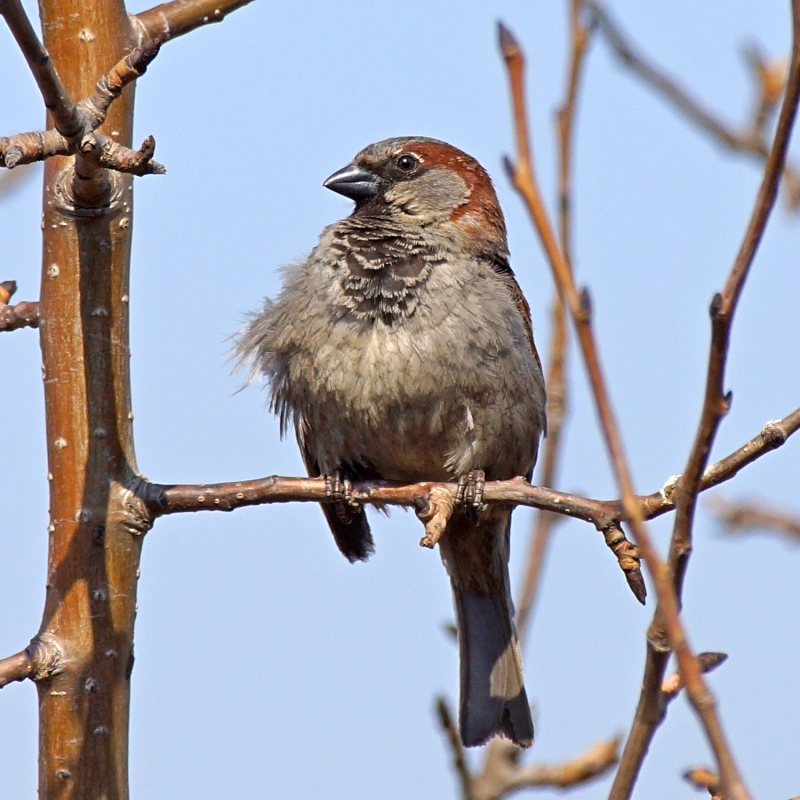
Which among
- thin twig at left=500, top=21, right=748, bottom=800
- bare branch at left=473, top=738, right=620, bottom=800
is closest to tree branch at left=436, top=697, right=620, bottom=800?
bare branch at left=473, top=738, right=620, bottom=800

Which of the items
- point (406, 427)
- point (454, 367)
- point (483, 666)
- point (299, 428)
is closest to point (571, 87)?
point (454, 367)

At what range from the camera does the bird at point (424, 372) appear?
4.09m

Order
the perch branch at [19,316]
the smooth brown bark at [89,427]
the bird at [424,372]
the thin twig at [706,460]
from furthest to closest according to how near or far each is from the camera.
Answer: the bird at [424,372] < the perch branch at [19,316] < the smooth brown bark at [89,427] < the thin twig at [706,460]

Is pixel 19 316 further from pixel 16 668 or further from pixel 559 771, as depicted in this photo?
pixel 559 771

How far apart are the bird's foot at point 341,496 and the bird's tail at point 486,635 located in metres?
0.45

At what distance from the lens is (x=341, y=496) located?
133 inches

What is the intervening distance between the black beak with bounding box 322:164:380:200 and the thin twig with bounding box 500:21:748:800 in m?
3.66

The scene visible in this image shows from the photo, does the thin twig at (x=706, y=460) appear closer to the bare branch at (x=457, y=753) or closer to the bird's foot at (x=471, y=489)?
the bare branch at (x=457, y=753)

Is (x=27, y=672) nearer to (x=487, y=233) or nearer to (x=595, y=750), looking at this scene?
(x=595, y=750)

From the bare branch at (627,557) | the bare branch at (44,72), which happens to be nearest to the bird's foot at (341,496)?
the bare branch at (627,557)

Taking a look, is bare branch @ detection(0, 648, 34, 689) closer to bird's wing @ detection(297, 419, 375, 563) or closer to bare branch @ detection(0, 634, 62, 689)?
bare branch @ detection(0, 634, 62, 689)

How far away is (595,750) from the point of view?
392cm

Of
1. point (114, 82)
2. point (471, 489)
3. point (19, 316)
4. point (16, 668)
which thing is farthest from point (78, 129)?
point (471, 489)

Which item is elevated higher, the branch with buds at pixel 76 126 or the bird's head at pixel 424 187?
the bird's head at pixel 424 187
